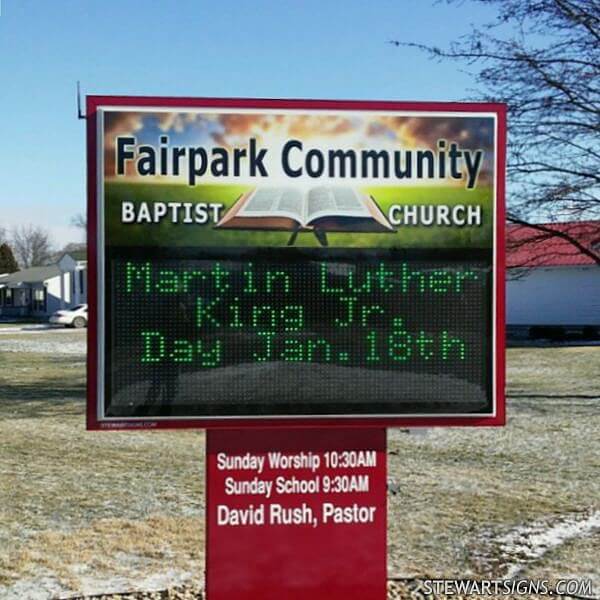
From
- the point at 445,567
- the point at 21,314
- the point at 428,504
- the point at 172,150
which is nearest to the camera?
the point at 172,150

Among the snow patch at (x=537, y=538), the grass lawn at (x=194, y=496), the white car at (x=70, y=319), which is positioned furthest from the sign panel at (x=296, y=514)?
the white car at (x=70, y=319)

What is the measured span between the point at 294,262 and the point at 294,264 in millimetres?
10

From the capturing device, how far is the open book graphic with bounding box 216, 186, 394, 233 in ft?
14.5

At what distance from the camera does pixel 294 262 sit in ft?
14.7

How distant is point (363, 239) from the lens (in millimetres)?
4496

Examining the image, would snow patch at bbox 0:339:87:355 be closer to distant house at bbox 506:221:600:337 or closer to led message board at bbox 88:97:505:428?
distant house at bbox 506:221:600:337

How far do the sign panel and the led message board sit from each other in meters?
0.33

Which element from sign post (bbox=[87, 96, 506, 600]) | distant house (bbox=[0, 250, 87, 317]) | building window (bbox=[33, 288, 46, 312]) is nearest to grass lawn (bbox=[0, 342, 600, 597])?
sign post (bbox=[87, 96, 506, 600])

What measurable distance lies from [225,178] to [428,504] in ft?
13.6

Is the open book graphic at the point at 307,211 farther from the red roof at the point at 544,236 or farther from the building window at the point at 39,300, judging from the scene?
the building window at the point at 39,300

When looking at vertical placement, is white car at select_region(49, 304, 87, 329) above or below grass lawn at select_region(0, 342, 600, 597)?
above

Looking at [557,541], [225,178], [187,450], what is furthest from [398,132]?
[187,450]

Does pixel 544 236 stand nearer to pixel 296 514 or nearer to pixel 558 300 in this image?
pixel 296 514

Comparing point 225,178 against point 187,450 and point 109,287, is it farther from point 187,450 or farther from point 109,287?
point 187,450
